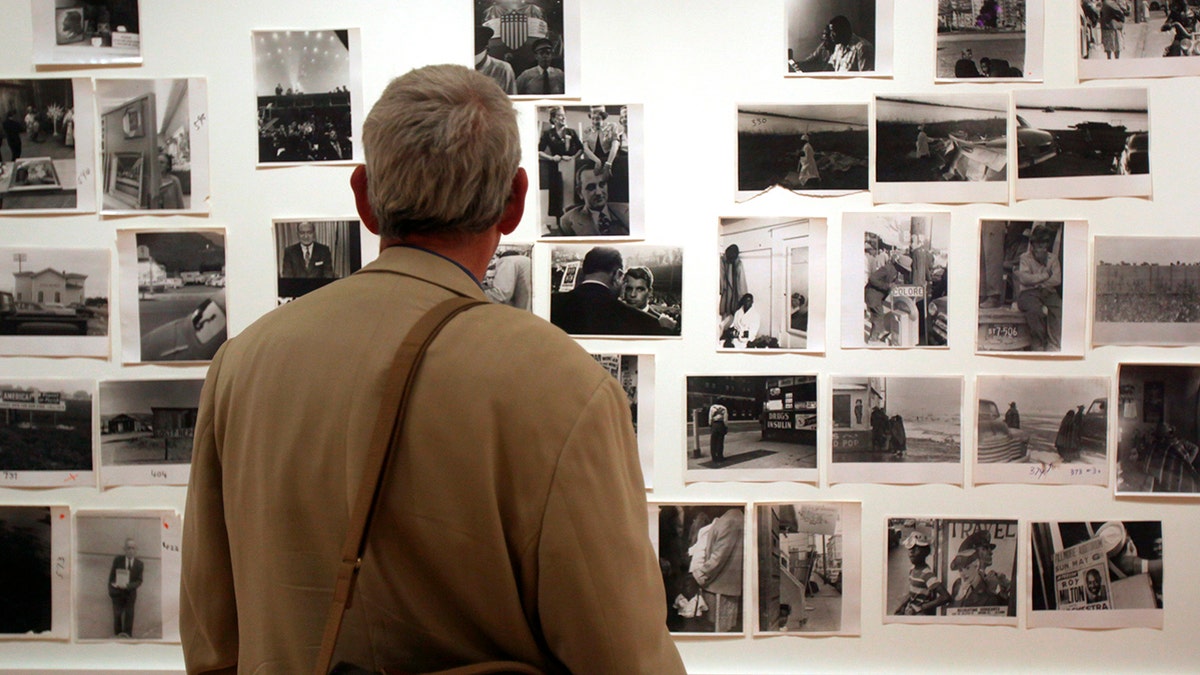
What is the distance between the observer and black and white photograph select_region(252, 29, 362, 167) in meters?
1.61

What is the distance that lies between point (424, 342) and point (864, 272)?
1.08 m

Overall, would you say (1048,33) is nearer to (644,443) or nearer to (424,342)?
(644,443)

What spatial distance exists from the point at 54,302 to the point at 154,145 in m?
0.36

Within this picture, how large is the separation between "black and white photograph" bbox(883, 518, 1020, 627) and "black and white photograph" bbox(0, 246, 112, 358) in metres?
1.57

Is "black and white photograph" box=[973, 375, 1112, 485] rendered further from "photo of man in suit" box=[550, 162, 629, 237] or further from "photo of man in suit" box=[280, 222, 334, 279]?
"photo of man in suit" box=[280, 222, 334, 279]

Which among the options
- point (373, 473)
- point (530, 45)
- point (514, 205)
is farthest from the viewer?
point (530, 45)

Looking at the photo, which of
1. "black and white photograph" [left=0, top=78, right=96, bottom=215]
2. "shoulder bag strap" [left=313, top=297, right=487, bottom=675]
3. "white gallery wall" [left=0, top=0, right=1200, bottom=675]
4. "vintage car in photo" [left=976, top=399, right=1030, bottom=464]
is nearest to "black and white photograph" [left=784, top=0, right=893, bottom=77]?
"white gallery wall" [left=0, top=0, right=1200, bottom=675]

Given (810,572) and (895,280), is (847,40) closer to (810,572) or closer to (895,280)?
(895,280)

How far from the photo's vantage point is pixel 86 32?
162cm

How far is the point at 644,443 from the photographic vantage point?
1.63m

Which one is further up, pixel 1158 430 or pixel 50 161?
pixel 50 161

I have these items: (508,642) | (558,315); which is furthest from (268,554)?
(558,315)

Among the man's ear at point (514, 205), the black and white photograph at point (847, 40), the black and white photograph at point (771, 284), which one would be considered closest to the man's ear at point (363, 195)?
the man's ear at point (514, 205)

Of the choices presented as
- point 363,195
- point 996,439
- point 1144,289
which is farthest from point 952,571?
point 363,195
